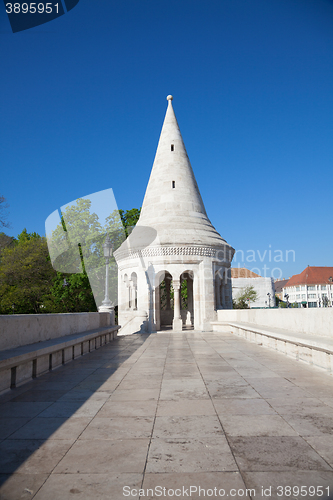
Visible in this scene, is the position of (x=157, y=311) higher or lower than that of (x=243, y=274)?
lower

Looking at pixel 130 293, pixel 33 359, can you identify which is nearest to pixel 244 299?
pixel 130 293

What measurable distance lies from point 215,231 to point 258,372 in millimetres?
13340

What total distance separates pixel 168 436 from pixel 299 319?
5632mm

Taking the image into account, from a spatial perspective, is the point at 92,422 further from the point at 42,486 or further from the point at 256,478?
the point at 256,478

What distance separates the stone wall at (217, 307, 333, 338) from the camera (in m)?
6.57

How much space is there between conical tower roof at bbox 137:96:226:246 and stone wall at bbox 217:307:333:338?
5.79m

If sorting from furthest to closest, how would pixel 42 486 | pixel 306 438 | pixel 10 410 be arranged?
pixel 10 410, pixel 306 438, pixel 42 486

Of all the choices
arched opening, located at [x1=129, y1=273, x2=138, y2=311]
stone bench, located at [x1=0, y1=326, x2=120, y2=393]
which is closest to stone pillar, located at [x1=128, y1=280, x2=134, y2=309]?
arched opening, located at [x1=129, y1=273, x2=138, y2=311]

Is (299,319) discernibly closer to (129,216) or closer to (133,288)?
(133,288)

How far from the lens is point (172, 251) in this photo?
16.8m

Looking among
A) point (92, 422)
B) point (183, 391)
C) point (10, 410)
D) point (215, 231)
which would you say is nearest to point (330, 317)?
point (183, 391)

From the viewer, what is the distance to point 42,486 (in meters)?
2.22

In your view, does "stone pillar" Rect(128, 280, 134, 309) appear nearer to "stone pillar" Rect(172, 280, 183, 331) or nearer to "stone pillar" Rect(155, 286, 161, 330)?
"stone pillar" Rect(155, 286, 161, 330)

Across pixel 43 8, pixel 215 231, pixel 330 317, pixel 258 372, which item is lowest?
pixel 258 372
